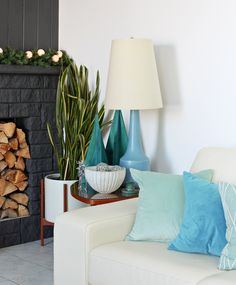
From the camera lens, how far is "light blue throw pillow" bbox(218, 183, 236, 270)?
2426mm

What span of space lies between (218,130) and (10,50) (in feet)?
5.07

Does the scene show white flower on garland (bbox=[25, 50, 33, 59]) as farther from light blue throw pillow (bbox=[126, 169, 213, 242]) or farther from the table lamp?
light blue throw pillow (bbox=[126, 169, 213, 242])

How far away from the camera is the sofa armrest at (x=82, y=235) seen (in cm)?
272

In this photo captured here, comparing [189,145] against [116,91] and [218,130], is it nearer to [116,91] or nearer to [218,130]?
[218,130]

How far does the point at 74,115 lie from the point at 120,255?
1.63 metres

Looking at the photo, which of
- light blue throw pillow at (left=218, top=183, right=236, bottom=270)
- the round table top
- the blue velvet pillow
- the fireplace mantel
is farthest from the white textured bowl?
the fireplace mantel

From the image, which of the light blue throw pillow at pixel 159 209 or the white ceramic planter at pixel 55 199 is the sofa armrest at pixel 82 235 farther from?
the white ceramic planter at pixel 55 199

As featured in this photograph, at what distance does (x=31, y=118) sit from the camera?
13.7 feet

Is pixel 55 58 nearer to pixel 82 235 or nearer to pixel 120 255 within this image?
pixel 82 235

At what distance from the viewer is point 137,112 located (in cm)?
355

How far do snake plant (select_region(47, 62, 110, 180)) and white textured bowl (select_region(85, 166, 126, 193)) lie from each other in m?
0.63

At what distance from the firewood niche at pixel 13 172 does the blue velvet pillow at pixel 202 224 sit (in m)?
1.74

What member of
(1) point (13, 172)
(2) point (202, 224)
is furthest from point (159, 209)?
(1) point (13, 172)

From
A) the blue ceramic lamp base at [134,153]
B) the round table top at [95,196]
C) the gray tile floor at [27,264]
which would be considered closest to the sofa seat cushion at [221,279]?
the round table top at [95,196]
